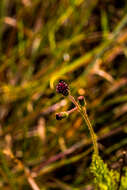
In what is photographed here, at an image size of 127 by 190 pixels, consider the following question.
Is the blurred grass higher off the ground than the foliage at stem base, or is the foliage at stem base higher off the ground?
the blurred grass

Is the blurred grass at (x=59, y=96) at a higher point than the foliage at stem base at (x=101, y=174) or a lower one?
higher

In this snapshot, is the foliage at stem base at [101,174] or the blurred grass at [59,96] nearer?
the foliage at stem base at [101,174]

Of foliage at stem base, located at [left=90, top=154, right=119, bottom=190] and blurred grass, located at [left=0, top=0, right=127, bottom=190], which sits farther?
blurred grass, located at [left=0, top=0, right=127, bottom=190]

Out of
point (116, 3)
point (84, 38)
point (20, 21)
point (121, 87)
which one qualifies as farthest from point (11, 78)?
point (116, 3)

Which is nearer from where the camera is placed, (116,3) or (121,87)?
(121,87)

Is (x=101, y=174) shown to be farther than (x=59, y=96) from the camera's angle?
No

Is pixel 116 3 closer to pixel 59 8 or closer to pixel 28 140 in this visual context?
pixel 59 8

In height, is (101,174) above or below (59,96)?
below

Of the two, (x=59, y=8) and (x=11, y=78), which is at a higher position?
(x=59, y=8)
